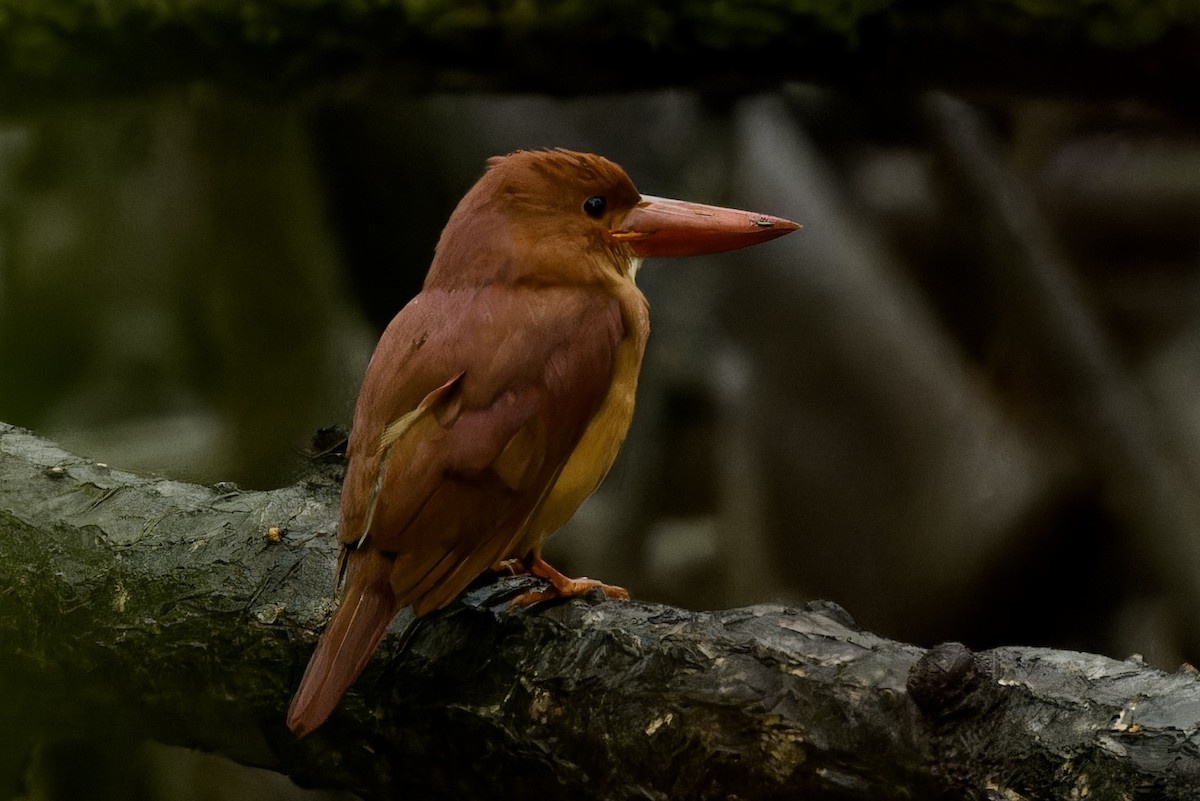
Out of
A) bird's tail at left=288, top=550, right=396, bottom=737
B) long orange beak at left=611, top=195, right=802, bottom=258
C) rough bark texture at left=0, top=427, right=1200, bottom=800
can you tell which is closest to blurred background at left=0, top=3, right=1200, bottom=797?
rough bark texture at left=0, top=427, right=1200, bottom=800

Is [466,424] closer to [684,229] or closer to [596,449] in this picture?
[596,449]

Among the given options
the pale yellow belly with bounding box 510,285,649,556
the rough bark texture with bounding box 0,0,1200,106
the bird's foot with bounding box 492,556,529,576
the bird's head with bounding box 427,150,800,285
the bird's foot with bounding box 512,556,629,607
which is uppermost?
the rough bark texture with bounding box 0,0,1200,106

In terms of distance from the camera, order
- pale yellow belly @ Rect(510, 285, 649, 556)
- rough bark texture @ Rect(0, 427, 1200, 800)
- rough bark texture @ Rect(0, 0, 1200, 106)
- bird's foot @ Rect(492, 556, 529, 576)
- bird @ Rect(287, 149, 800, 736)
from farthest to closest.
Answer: rough bark texture @ Rect(0, 0, 1200, 106)
bird's foot @ Rect(492, 556, 529, 576)
pale yellow belly @ Rect(510, 285, 649, 556)
bird @ Rect(287, 149, 800, 736)
rough bark texture @ Rect(0, 427, 1200, 800)

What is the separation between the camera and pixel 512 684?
739 mm

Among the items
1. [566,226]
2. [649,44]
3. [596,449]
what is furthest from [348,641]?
[649,44]

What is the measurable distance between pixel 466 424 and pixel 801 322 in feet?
2.35

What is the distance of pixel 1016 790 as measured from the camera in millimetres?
563

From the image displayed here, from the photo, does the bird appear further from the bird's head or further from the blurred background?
the blurred background

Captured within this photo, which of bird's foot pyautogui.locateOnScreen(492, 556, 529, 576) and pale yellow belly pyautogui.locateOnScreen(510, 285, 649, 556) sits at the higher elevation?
pale yellow belly pyautogui.locateOnScreen(510, 285, 649, 556)

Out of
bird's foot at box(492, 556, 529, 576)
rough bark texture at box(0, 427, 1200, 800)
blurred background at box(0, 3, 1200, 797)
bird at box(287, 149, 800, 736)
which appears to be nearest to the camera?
rough bark texture at box(0, 427, 1200, 800)

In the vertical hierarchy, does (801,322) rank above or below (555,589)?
above

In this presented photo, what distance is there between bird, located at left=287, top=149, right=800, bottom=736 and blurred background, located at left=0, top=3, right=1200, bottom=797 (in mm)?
400

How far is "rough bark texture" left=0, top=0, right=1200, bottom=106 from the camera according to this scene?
1128 mm

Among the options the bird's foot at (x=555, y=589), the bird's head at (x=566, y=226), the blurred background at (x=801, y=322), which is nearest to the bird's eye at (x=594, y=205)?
the bird's head at (x=566, y=226)
